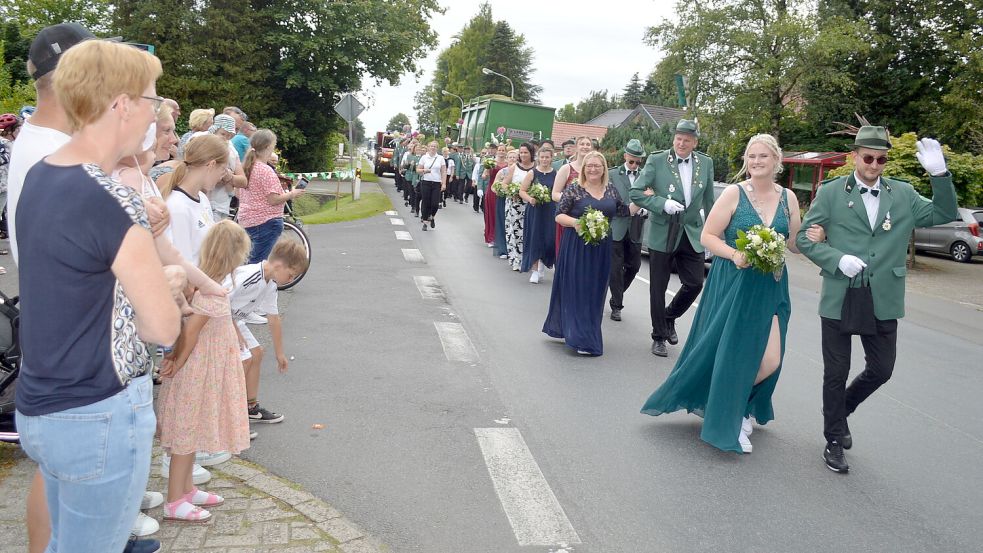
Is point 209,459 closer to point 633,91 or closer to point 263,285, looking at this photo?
point 263,285

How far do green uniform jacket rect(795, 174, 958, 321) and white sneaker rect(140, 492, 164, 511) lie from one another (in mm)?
3898

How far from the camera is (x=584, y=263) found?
8.05 m

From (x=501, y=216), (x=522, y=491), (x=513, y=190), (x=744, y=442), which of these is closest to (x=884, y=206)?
(x=744, y=442)

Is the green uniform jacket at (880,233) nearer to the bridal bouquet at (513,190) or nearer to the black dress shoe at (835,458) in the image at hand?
the black dress shoe at (835,458)

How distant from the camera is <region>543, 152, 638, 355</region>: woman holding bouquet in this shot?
25.7 feet

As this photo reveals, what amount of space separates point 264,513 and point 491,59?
95196 mm

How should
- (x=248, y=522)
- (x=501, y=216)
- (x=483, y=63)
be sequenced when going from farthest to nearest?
(x=483, y=63), (x=501, y=216), (x=248, y=522)

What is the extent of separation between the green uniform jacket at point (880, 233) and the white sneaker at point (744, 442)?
919 millimetres

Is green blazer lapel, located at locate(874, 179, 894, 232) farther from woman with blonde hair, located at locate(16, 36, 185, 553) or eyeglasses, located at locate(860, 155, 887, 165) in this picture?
woman with blonde hair, located at locate(16, 36, 185, 553)

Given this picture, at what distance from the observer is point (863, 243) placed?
514 cm

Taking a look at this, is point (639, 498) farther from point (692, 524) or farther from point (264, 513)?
point (264, 513)

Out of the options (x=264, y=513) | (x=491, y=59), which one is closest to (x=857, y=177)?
(x=264, y=513)

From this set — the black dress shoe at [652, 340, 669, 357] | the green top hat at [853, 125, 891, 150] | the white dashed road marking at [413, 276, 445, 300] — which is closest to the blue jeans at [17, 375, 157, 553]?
the green top hat at [853, 125, 891, 150]

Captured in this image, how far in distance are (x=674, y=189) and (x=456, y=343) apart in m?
2.51
